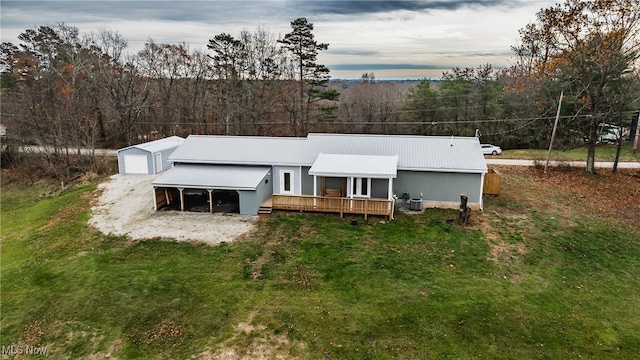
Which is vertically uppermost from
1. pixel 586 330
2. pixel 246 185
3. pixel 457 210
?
pixel 246 185

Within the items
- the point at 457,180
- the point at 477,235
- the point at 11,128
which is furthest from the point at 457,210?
the point at 11,128

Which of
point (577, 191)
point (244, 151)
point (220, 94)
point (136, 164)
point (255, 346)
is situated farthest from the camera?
point (220, 94)

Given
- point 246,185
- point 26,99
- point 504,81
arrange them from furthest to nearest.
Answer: point 504,81 < point 26,99 < point 246,185

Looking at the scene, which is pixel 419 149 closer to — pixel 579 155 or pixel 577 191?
pixel 577 191

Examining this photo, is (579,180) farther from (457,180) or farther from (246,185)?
(246,185)

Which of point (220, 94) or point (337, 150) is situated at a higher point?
point (220, 94)

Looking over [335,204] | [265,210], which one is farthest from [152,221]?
[335,204]
